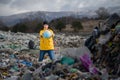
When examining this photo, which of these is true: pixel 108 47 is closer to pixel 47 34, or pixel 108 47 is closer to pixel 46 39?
pixel 47 34

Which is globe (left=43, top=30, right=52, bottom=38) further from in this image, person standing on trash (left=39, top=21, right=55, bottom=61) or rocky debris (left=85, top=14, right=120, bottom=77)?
rocky debris (left=85, top=14, right=120, bottom=77)

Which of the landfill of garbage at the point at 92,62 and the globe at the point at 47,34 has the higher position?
the globe at the point at 47,34

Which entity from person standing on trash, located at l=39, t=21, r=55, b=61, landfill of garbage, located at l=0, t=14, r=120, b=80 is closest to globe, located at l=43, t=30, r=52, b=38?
person standing on trash, located at l=39, t=21, r=55, b=61

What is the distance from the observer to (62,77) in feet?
23.4

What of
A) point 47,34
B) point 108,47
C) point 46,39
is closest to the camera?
point 108,47

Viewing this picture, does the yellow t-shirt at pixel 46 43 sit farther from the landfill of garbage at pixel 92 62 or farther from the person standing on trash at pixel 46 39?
the landfill of garbage at pixel 92 62

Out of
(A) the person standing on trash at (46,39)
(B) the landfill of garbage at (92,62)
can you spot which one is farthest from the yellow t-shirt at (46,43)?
(B) the landfill of garbage at (92,62)

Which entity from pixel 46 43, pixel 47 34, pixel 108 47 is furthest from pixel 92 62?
pixel 46 43

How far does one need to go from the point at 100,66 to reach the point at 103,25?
4.57 feet

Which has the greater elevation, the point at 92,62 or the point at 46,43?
the point at 46,43

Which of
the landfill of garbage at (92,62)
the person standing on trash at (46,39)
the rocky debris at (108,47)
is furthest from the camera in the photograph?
the person standing on trash at (46,39)

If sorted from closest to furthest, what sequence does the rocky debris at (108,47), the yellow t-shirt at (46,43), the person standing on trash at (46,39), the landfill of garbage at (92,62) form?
the landfill of garbage at (92,62)
the rocky debris at (108,47)
the person standing on trash at (46,39)
the yellow t-shirt at (46,43)

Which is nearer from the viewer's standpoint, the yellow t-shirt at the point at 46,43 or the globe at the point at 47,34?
the globe at the point at 47,34

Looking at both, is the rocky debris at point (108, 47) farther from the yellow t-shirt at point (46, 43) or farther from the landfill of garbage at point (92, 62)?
the yellow t-shirt at point (46, 43)
